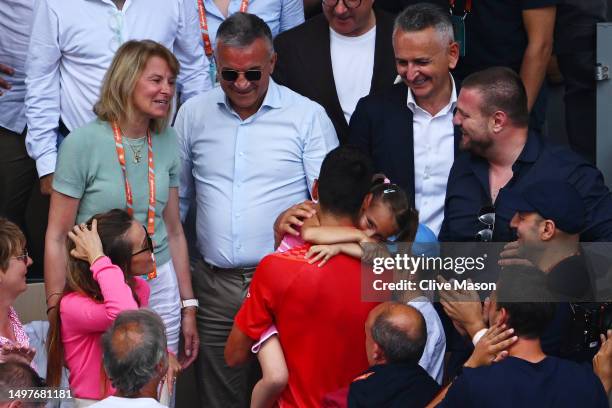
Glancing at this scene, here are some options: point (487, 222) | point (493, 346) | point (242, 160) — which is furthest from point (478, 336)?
point (242, 160)

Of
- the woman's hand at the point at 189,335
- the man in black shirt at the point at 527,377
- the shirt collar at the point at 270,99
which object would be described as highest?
the shirt collar at the point at 270,99

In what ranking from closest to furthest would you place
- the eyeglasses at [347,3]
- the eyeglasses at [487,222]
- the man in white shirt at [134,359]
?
the man in white shirt at [134,359] → the eyeglasses at [487,222] → the eyeglasses at [347,3]

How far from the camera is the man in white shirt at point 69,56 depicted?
5.40 metres

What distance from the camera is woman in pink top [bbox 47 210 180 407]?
172 inches

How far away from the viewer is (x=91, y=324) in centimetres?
438

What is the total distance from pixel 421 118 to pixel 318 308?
1429 millimetres

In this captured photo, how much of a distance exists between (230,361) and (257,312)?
26 centimetres

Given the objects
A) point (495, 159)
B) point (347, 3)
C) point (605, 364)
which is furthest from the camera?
point (347, 3)

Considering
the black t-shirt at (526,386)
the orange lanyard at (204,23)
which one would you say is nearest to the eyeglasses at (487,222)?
the black t-shirt at (526,386)

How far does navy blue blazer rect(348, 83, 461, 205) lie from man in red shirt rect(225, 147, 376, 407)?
90 centimetres

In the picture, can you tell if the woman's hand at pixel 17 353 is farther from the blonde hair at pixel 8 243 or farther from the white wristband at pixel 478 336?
the white wristband at pixel 478 336

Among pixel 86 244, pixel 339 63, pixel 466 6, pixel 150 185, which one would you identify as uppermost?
pixel 466 6

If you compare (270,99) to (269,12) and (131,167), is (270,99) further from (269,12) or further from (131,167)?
(269,12)

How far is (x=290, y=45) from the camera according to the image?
19.1 ft
